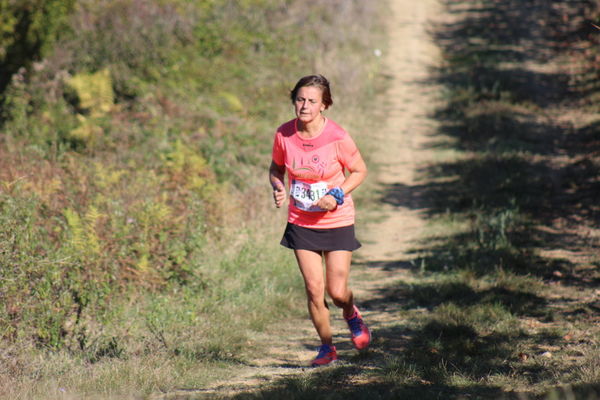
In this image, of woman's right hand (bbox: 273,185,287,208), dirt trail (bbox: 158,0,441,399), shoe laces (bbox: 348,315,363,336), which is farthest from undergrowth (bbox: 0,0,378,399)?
woman's right hand (bbox: 273,185,287,208)

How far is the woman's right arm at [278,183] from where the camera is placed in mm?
5168

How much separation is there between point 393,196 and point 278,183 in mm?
6943

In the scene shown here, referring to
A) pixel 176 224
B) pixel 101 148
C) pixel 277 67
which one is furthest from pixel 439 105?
pixel 176 224

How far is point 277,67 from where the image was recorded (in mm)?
15898

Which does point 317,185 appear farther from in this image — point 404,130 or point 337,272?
point 404,130

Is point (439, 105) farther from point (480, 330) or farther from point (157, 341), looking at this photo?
point (157, 341)

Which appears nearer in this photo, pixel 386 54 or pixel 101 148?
pixel 101 148

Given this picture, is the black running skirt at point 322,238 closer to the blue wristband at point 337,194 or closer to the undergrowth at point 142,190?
the blue wristband at point 337,194

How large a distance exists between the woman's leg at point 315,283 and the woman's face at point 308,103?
41.7 inches

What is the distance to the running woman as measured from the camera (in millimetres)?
5181

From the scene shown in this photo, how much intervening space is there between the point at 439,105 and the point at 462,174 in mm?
4719

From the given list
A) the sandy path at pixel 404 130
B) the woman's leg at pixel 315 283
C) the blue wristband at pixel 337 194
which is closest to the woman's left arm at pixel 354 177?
the blue wristband at pixel 337 194

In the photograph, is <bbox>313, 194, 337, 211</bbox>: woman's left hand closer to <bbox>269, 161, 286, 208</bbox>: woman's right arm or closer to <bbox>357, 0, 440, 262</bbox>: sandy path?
<bbox>269, 161, 286, 208</bbox>: woman's right arm

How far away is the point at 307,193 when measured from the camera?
523cm
